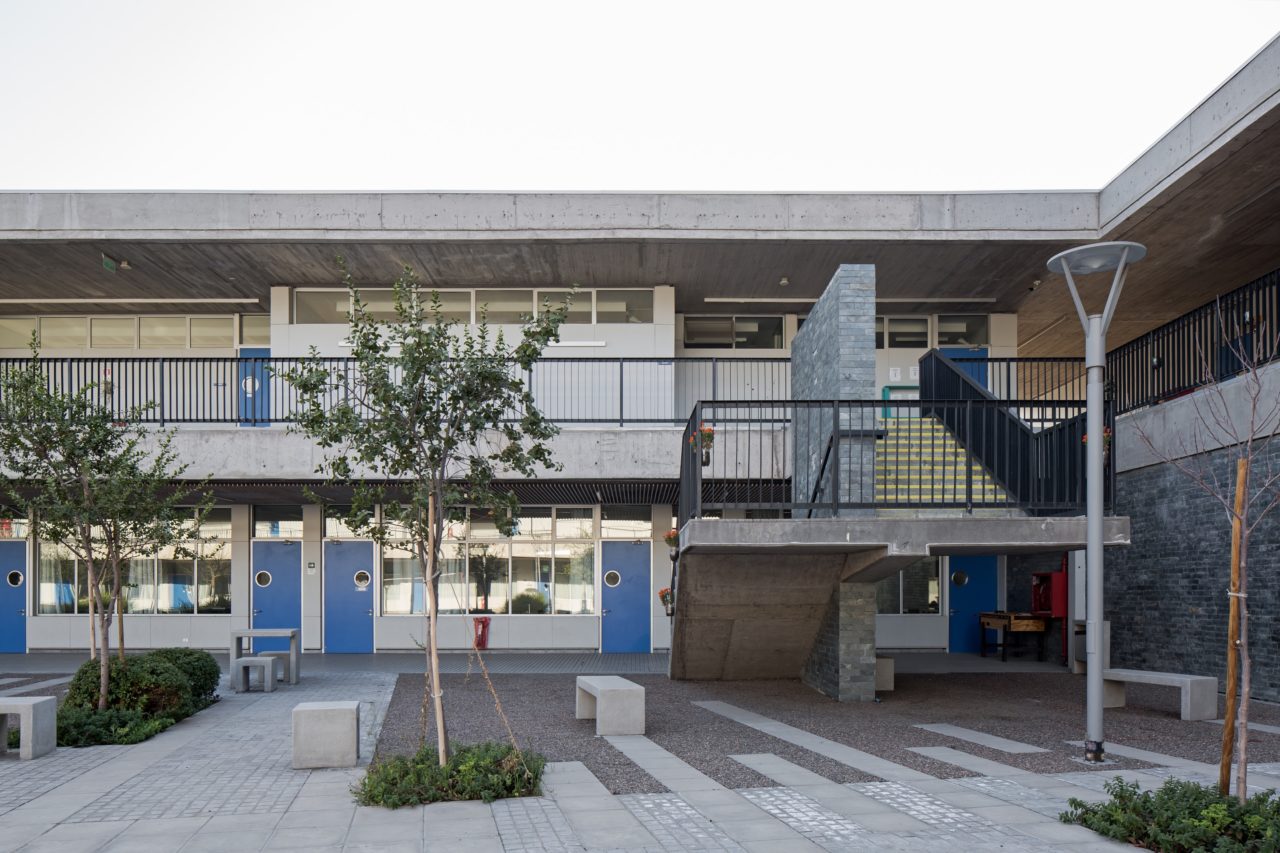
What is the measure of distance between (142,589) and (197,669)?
9.49 meters

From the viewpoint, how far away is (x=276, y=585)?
68.6ft

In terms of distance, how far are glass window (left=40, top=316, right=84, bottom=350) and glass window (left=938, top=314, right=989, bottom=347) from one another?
17343mm

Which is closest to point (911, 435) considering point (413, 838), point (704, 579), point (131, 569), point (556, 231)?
point (704, 579)

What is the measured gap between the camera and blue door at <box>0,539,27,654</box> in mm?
21234

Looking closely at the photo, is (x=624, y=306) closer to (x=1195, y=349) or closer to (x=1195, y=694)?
(x=1195, y=349)

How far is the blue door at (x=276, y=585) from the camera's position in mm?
20859

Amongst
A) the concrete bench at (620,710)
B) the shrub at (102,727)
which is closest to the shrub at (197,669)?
the shrub at (102,727)

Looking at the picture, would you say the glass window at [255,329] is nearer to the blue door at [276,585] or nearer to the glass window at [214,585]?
the blue door at [276,585]

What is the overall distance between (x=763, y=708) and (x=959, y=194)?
28.6ft

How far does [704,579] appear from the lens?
13.6 m

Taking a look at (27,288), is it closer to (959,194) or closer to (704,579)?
(704,579)

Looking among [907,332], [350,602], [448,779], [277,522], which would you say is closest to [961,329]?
[907,332]

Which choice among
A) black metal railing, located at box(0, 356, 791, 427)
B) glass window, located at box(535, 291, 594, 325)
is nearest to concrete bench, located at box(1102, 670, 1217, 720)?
black metal railing, located at box(0, 356, 791, 427)

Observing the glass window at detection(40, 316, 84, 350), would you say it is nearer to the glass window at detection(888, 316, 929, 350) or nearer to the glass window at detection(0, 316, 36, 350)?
the glass window at detection(0, 316, 36, 350)
